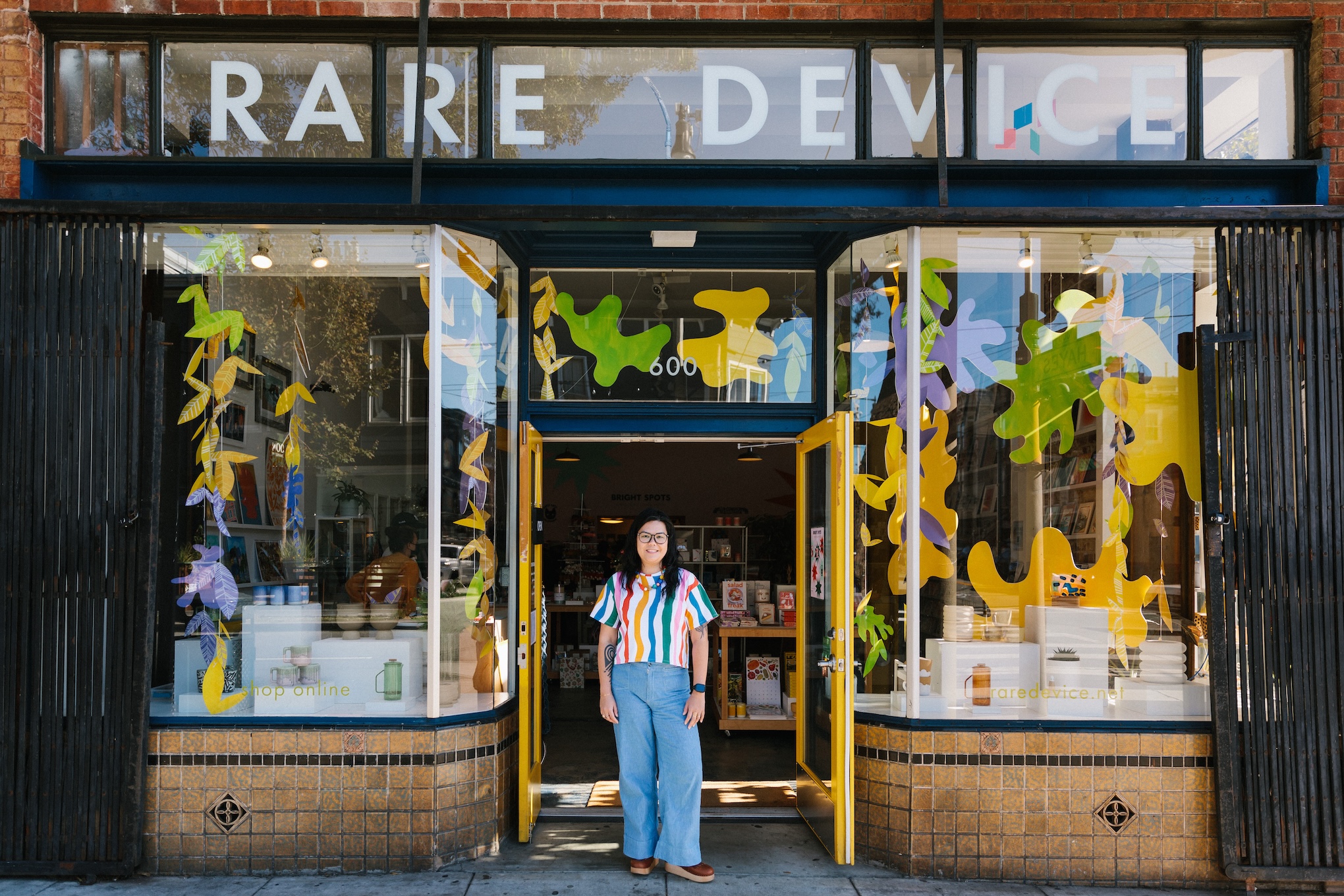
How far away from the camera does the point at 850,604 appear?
4.88 metres

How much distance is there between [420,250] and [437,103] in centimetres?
87

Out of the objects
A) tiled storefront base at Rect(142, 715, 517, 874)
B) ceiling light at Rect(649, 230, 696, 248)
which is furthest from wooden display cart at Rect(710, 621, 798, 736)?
ceiling light at Rect(649, 230, 696, 248)

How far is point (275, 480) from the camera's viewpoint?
16.6 ft

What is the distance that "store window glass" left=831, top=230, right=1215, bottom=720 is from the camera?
192 inches

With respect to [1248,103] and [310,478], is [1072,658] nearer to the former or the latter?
[1248,103]

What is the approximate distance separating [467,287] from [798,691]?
3.26 metres

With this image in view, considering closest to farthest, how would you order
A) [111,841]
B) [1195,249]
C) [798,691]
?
[111,841] → [1195,249] → [798,691]

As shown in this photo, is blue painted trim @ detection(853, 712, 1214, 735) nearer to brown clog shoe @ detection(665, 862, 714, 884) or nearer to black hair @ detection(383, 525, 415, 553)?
brown clog shoe @ detection(665, 862, 714, 884)

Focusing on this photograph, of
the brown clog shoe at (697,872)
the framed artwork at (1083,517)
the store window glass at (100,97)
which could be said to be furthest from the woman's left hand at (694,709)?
the store window glass at (100,97)

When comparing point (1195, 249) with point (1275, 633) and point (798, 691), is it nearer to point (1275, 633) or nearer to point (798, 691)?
point (1275, 633)

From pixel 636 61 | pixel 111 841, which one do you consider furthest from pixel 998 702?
pixel 111 841

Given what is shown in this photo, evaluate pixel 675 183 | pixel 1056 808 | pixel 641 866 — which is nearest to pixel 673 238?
pixel 675 183

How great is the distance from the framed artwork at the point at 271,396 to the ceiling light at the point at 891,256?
3477mm

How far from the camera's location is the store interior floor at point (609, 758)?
6.18 meters
